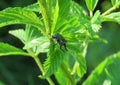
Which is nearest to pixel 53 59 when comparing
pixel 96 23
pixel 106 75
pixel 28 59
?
pixel 96 23

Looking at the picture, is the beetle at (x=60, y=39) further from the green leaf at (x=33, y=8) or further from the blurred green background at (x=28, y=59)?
the blurred green background at (x=28, y=59)

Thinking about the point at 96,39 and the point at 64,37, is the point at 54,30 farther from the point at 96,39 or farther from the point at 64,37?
the point at 96,39

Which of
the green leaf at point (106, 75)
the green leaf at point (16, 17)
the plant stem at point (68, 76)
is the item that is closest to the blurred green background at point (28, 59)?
the green leaf at point (106, 75)

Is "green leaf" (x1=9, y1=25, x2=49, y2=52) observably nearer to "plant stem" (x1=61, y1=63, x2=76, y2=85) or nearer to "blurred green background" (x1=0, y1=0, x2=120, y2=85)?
"plant stem" (x1=61, y1=63, x2=76, y2=85)

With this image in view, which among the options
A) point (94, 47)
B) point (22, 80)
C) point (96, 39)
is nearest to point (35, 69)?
point (22, 80)

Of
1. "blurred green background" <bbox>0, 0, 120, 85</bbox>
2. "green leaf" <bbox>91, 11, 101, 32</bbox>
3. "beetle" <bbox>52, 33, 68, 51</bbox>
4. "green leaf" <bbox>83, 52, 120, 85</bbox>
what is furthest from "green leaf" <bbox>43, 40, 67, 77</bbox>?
"blurred green background" <bbox>0, 0, 120, 85</bbox>

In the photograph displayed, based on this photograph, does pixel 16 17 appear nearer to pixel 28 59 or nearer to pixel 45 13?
pixel 45 13
